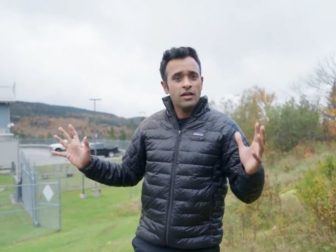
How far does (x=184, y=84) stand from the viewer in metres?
2.87

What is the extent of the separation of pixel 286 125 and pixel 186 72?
91.4 ft

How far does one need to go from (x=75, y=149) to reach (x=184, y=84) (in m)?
0.75

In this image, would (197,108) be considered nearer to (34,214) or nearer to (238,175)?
(238,175)

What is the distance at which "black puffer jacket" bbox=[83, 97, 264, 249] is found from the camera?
2.74m

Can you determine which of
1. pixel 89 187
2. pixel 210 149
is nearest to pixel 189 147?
pixel 210 149

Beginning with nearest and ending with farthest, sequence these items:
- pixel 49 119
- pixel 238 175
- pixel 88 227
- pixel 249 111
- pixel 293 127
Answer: pixel 238 175
pixel 88 227
pixel 293 127
pixel 249 111
pixel 49 119

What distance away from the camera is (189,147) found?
2787 mm

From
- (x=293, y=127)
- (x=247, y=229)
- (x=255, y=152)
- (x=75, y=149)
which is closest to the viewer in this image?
(x=255, y=152)

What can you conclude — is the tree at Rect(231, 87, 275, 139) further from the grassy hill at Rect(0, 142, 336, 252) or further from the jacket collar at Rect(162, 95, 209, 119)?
the jacket collar at Rect(162, 95, 209, 119)

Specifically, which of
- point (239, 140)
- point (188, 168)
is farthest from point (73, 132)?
point (239, 140)

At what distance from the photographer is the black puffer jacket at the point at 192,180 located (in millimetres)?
2736

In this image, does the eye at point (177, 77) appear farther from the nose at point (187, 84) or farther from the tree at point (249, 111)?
the tree at point (249, 111)

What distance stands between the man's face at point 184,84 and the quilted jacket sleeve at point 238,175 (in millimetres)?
264

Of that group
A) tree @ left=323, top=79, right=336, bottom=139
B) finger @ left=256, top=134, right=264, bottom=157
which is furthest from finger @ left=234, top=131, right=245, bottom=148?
tree @ left=323, top=79, right=336, bottom=139
